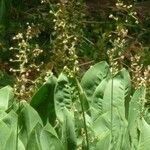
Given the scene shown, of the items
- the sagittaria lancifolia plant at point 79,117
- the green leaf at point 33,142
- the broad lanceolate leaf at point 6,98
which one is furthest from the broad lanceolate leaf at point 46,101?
the green leaf at point 33,142

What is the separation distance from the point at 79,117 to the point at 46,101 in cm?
24

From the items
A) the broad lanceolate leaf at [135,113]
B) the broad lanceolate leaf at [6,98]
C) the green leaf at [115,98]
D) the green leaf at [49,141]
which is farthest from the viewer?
the broad lanceolate leaf at [6,98]

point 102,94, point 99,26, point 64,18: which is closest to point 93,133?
point 102,94

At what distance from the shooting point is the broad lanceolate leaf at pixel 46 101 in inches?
91.8

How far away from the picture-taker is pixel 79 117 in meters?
2.16

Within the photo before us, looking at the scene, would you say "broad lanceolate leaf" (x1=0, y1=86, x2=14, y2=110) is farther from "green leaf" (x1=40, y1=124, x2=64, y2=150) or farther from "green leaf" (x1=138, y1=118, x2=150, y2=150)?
"green leaf" (x1=138, y1=118, x2=150, y2=150)

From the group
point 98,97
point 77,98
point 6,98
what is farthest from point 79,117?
point 6,98

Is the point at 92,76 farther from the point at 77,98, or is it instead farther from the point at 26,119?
the point at 26,119

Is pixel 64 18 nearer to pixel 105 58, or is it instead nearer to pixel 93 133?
pixel 93 133

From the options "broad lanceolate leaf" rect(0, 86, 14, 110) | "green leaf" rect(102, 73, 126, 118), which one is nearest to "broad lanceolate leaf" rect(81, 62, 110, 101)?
"green leaf" rect(102, 73, 126, 118)

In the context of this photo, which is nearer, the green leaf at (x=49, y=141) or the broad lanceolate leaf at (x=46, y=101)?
the green leaf at (x=49, y=141)

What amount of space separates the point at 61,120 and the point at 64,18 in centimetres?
40

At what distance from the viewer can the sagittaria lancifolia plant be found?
2.04m

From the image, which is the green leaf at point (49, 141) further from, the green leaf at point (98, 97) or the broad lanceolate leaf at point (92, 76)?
the broad lanceolate leaf at point (92, 76)
